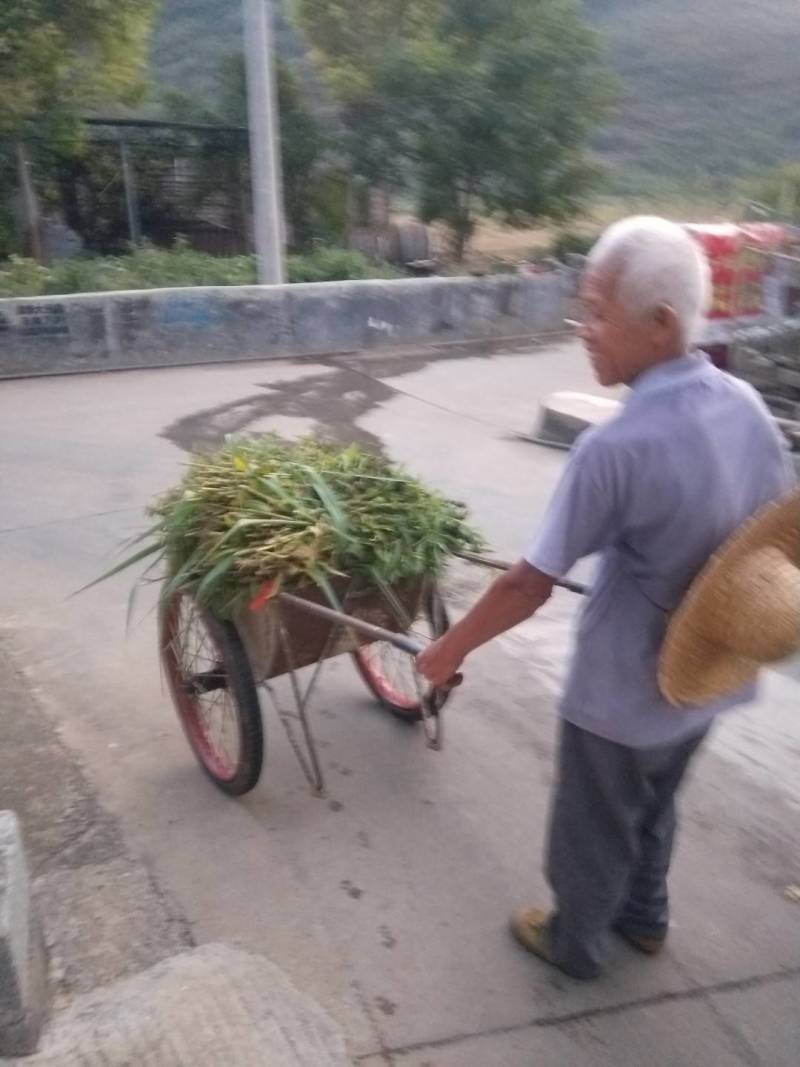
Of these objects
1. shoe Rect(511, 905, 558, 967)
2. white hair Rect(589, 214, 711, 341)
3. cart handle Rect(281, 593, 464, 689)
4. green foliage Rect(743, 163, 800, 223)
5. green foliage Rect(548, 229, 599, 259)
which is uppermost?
white hair Rect(589, 214, 711, 341)

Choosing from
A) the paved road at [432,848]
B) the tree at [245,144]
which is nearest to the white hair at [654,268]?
the paved road at [432,848]

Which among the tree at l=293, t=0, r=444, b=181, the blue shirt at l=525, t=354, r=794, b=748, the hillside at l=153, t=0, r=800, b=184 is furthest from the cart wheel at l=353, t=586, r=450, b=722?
the hillside at l=153, t=0, r=800, b=184

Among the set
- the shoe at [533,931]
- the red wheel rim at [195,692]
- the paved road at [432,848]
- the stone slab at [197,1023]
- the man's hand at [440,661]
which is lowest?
the paved road at [432,848]

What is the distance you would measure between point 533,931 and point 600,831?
49 centimetres

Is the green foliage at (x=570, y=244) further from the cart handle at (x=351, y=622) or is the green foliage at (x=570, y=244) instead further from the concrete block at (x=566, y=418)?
the cart handle at (x=351, y=622)

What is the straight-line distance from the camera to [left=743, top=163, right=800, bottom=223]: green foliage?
46.7ft

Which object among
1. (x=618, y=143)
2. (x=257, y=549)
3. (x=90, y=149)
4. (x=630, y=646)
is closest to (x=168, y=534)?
(x=257, y=549)

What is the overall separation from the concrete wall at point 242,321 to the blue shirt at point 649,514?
25.1 ft

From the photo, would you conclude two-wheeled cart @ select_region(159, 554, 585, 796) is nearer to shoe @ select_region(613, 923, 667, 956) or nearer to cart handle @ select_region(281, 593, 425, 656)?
cart handle @ select_region(281, 593, 425, 656)

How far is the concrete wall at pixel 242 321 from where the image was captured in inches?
342

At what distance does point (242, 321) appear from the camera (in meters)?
9.47

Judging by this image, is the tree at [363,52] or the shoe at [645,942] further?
the tree at [363,52]

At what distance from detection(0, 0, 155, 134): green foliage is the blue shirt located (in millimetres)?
12177

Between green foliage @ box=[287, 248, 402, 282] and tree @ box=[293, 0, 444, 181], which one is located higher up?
tree @ box=[293, 0, 444, 181]
